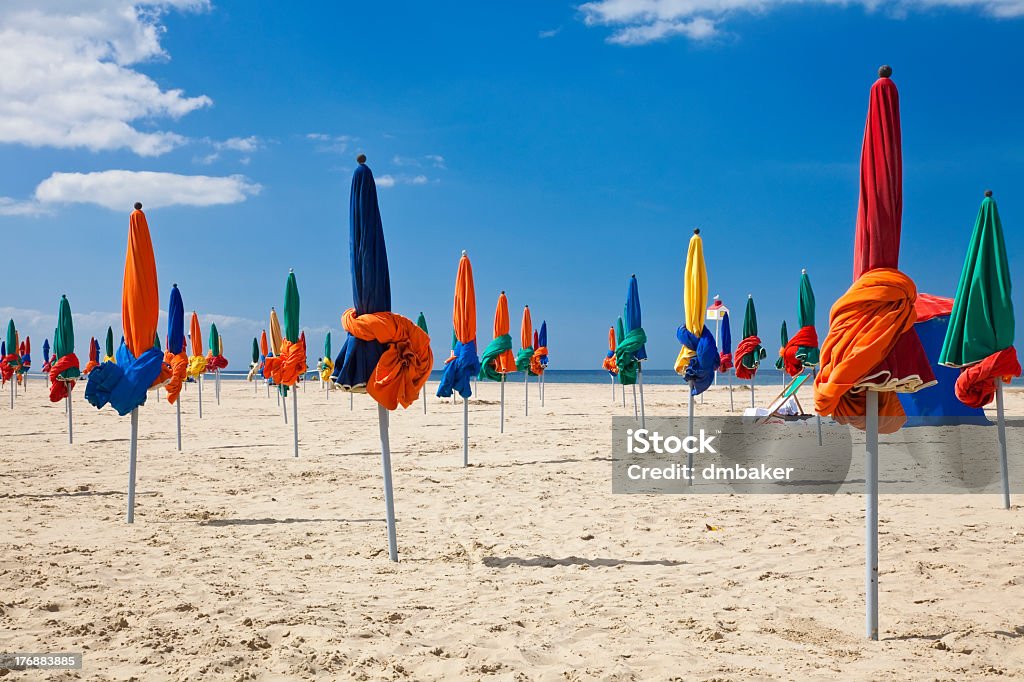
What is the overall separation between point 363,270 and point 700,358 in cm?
560

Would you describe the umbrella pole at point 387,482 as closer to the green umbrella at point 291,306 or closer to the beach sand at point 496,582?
the beach sand at point 496,582

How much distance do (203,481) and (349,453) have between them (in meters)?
3.80

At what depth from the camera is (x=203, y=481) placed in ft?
37.9

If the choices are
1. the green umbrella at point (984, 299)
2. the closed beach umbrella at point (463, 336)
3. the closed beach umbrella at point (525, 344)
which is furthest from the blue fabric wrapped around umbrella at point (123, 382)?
the closed beach umbrella at point (525, 344)

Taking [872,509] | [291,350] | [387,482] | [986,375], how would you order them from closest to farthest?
1. [872,509]
2. [387,482]
3. [986,375]
4. [291,350]

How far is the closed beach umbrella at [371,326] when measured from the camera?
644 centimetres

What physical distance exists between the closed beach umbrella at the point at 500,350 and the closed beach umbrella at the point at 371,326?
25.6 feet

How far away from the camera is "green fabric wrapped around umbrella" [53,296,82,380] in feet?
51.8

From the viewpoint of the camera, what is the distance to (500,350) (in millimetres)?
Result: 14406

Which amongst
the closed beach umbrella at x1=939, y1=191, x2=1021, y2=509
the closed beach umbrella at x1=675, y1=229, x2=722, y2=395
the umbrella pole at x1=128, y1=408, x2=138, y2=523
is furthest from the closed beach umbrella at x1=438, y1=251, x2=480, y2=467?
the closed beach umbrella at x1=939, y1=191, x2=1021, y2=509

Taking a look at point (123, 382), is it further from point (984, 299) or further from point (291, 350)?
point (984, 299)

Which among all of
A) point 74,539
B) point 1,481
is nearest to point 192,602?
point 74,539
